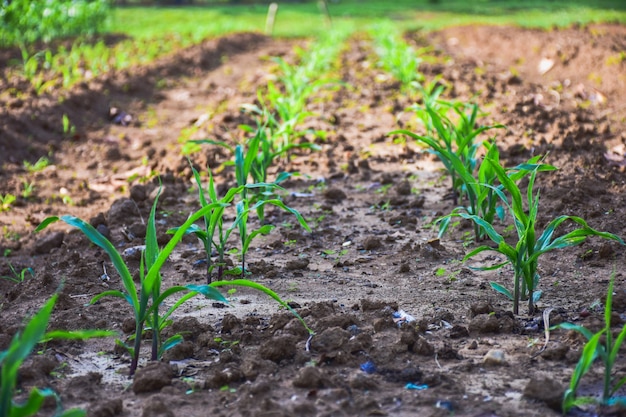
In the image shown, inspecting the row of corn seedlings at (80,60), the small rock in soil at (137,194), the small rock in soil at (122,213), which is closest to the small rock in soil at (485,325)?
the small rock in soil at (122,213)

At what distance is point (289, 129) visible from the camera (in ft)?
15.5

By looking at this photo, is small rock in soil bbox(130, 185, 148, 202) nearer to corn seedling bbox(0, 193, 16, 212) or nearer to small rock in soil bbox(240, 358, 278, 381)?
corn seedling bbox(0, 193, 16, 212)

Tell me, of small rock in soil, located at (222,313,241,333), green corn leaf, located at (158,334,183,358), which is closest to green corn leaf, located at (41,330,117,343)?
green corn leaf, located at (158,334,183,358)

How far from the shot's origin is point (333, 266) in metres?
3.50

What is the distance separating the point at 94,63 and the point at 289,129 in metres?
5.04

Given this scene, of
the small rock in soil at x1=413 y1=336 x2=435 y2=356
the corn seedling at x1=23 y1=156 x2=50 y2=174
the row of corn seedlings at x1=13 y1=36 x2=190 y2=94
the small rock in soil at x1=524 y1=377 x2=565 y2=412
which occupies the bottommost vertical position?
the corn seedling at x1=23 y1=156 x2=50 y2=174

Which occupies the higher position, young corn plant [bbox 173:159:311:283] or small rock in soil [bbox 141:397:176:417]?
young corn plant [bbox 173:159:311:283]

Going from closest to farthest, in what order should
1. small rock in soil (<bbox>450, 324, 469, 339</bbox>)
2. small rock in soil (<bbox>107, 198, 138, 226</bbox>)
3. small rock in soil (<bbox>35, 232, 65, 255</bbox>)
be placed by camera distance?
small rock in soil (<bbox>450, 324, 469, 339</bbox>) < small rock in soil (<bbox>35, 232, 65, 255</bbox>) < small rock in soil (<bbox>107, 198, 138, 226</bbox>)

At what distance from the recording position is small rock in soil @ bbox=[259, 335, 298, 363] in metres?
2.48

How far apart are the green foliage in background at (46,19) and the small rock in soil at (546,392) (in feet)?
28.0

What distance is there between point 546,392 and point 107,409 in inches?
49.3

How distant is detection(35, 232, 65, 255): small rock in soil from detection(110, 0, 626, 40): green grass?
10.4 metres

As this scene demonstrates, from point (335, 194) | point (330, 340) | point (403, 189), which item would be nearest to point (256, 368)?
point (330, 340)

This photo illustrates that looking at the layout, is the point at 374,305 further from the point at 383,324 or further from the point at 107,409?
the point at 107,409
